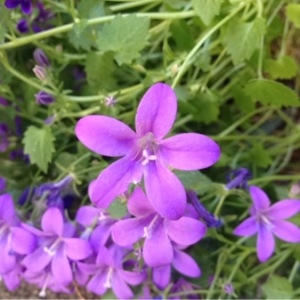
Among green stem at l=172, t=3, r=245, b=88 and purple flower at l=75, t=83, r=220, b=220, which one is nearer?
purple flower at l=75, t=83, r=220, b=220

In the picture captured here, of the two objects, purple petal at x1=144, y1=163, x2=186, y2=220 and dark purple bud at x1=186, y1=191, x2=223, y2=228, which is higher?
purple petal at x1=144, y1=163, x2=186, y2=220

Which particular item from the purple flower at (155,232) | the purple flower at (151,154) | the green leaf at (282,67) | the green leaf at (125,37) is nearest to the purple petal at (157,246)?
the purple flower at (155,232)

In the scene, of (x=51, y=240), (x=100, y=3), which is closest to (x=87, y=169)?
(x=51, y=240)

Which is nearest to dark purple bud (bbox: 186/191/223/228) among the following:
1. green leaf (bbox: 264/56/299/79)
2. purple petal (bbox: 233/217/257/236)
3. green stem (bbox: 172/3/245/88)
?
purple petal (bbox: 233/217/257/236)

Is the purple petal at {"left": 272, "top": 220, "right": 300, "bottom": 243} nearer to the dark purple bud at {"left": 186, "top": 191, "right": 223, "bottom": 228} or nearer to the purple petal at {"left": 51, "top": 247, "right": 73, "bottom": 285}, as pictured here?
the dark purple bud at {"left": 186, "top": 191, "right": 223, "bottom": 228}

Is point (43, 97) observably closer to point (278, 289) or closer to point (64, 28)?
point (64, 28)

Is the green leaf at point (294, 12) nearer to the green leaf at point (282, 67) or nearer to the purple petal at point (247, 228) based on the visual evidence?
the green leaf at point (282, 67)

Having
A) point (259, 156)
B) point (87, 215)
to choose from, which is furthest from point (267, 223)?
point (87, 215)

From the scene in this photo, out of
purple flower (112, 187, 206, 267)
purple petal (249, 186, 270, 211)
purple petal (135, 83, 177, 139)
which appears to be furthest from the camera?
purple petal (249, 186, 270, 211)
